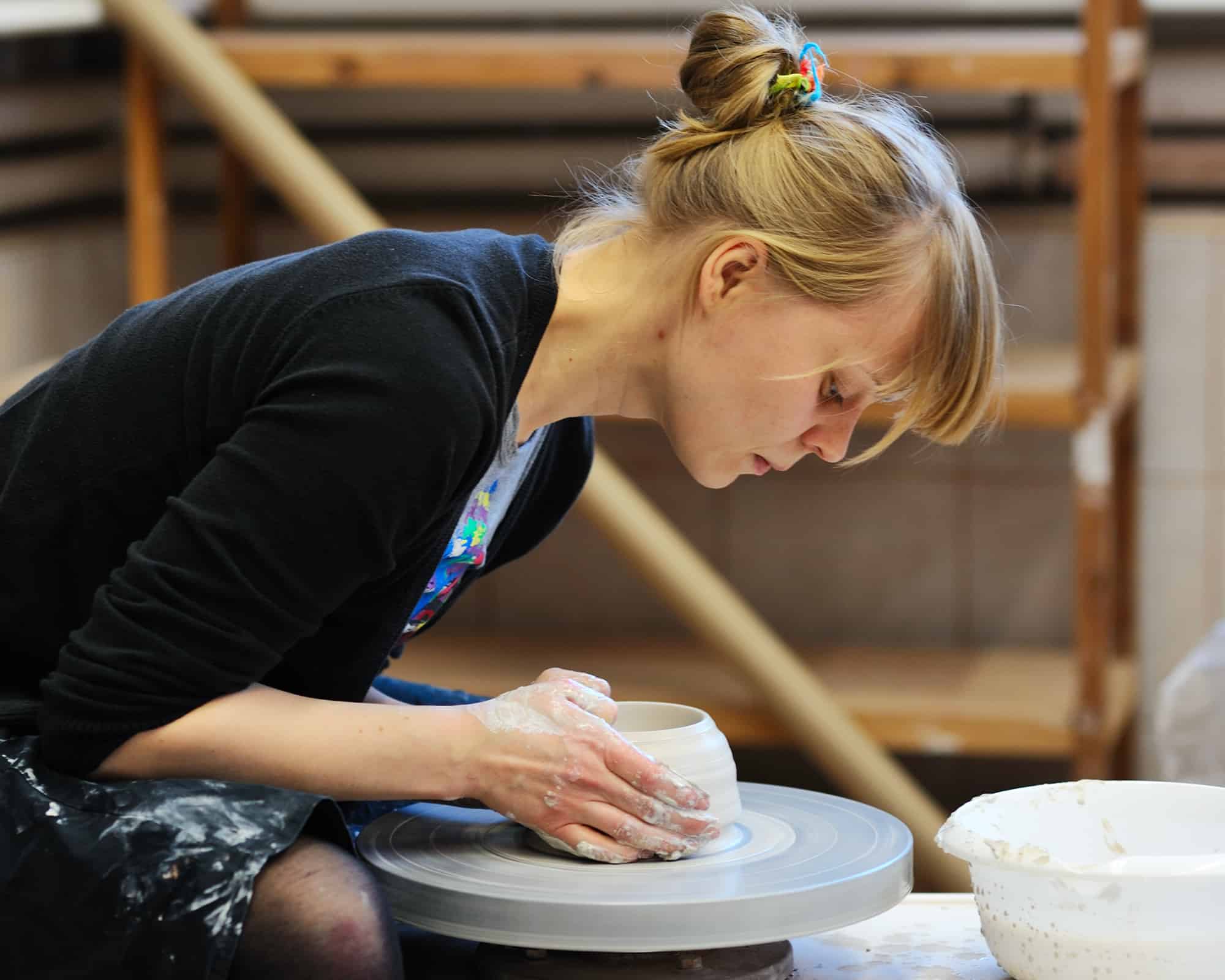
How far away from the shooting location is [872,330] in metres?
1.21

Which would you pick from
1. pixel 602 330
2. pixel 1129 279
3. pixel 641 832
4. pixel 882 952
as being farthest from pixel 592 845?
pixel 1129 279

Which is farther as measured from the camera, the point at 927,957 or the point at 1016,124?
the point at 1016,124

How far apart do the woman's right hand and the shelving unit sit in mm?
1234

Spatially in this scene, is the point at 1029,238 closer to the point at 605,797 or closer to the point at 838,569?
the point at 838,569

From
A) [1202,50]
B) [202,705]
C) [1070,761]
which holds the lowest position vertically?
[1070,761]

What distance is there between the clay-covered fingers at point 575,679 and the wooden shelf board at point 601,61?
1.17 m

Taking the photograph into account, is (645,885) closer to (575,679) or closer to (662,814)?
(662,814)

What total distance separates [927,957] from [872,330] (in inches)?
19.2

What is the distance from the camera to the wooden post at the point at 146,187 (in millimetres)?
2566

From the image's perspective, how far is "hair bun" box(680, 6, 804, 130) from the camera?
122 cm

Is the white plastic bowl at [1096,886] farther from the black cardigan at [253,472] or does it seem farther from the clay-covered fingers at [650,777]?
the black cardigan at [253,472]

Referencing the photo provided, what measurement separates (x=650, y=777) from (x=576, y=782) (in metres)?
0.05

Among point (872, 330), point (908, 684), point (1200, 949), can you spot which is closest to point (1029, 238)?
point (908, 684)

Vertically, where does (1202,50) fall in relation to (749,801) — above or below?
above
